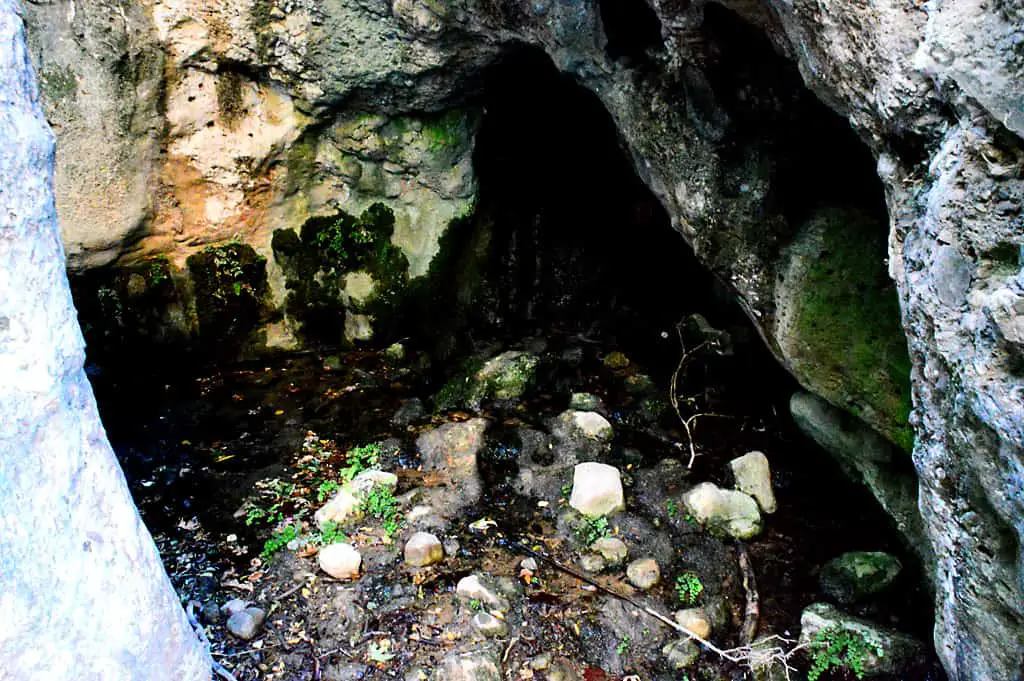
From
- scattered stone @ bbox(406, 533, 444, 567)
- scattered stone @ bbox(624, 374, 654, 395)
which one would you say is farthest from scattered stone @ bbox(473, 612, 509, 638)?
scattered stone @ bbox(624, 374, 654, 395)

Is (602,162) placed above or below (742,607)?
above

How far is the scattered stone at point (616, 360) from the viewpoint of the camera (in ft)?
18.2

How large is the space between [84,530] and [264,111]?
356 cm

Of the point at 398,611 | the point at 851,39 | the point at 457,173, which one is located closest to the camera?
the point at 851,39

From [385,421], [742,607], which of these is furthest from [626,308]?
[742,607]

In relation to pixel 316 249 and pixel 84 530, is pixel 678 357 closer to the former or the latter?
pixel 316 249

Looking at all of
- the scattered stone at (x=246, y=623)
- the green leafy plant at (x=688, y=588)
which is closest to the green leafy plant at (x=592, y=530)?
the green leafy plant at (x=688, y=588)

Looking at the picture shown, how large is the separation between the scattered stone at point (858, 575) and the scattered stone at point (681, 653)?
75cm

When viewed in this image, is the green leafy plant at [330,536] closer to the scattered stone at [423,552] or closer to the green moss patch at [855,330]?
the scattered stone at [423,552]

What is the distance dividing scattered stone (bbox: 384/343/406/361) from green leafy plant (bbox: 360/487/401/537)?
5.58ft

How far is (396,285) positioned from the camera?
5.77m

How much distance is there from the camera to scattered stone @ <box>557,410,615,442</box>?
471cm

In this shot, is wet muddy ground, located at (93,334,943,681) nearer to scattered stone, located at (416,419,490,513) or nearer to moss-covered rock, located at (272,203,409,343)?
scattered stone, located at (416,419,490,513)

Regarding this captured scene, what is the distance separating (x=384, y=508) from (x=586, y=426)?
138cm
